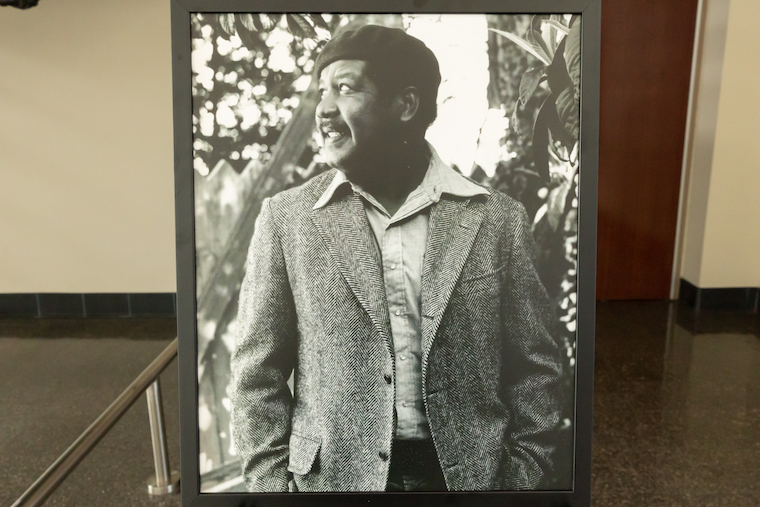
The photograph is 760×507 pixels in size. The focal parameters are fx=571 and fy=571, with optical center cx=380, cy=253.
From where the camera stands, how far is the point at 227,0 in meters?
0.70

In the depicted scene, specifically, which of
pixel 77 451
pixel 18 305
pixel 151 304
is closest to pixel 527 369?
pixel 77 451

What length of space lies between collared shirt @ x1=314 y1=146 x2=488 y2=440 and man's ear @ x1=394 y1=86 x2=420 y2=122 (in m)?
0.06

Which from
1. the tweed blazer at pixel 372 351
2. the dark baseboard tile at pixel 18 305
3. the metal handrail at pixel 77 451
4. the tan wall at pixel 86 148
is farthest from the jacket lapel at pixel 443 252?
the dark baseboard tile at pixel 18 305

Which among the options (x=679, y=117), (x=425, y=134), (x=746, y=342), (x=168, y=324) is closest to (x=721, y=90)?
(x=679, y=117)

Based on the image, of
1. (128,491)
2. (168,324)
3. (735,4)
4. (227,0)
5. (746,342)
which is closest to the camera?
(227,0)

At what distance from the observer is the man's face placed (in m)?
0.71

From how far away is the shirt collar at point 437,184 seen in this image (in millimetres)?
726

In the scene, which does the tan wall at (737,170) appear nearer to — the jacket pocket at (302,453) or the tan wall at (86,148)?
the tan wall at (86,148)

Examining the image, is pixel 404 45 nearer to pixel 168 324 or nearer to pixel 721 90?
pixel 168 324

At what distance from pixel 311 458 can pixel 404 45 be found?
54 centimetres

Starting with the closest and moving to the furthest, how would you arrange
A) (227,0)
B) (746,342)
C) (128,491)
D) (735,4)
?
(227,0)
(128,491)
(746,342)
(735,4)

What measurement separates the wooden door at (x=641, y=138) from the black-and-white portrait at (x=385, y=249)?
3.20 metres

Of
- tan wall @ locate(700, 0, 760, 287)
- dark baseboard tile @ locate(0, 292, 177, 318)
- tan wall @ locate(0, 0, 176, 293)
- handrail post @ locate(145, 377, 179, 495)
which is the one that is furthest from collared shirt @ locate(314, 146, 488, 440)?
tan wall @ locate(700, 0, 760, 287)

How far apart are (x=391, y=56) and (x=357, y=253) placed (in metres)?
0.25
